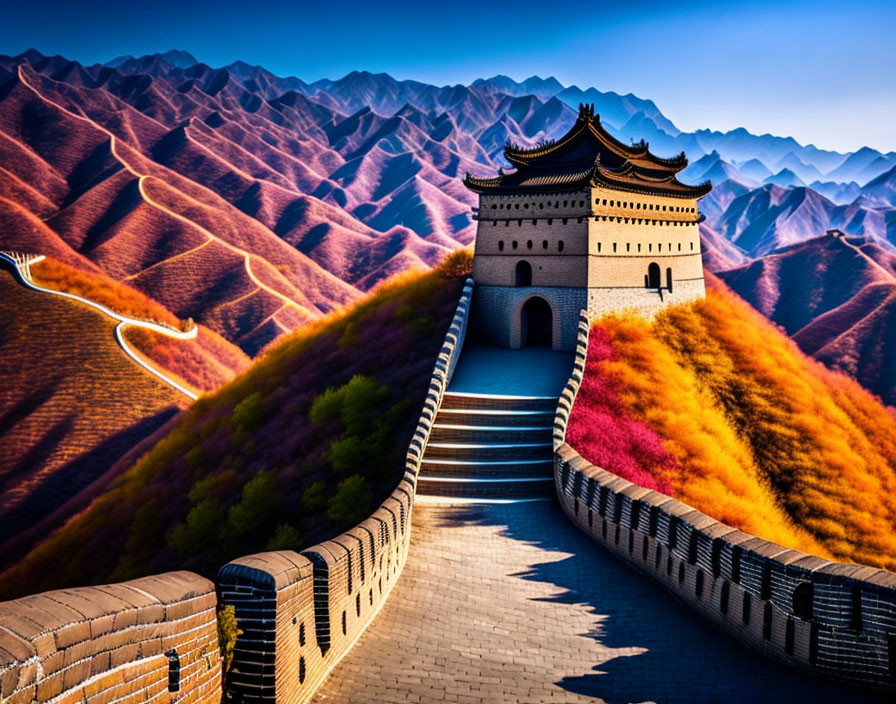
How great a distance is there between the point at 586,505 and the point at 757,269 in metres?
78.4

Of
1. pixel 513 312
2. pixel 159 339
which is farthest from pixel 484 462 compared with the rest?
pixel 159 339

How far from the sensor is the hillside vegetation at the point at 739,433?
17375 millimetres

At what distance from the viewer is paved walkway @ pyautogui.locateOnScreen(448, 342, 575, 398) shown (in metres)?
18.9

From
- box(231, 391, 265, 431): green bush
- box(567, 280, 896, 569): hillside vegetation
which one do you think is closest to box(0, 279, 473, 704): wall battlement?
box(567, 280, 896, 569): hillside vegetation

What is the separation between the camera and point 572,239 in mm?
23188

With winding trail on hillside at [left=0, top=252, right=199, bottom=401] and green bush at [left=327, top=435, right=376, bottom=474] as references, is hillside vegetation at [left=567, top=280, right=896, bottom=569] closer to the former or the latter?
green bush at [left=327, top=435, right=376, bottom=474]

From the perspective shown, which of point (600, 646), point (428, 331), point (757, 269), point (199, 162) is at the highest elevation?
point (199, 162)

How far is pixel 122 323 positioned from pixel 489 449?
4446 cm

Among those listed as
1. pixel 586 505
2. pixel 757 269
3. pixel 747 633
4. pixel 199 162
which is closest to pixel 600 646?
pixel 747 633

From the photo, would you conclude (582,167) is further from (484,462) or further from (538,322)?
(484,462)

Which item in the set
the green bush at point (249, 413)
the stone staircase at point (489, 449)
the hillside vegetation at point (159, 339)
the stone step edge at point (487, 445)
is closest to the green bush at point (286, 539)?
the stone staircase at point (489, 449)

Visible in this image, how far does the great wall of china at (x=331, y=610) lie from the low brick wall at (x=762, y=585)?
0.02 meters

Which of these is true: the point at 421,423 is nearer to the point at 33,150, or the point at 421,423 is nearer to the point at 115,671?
the point at 115,671

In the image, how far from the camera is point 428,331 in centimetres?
2441
